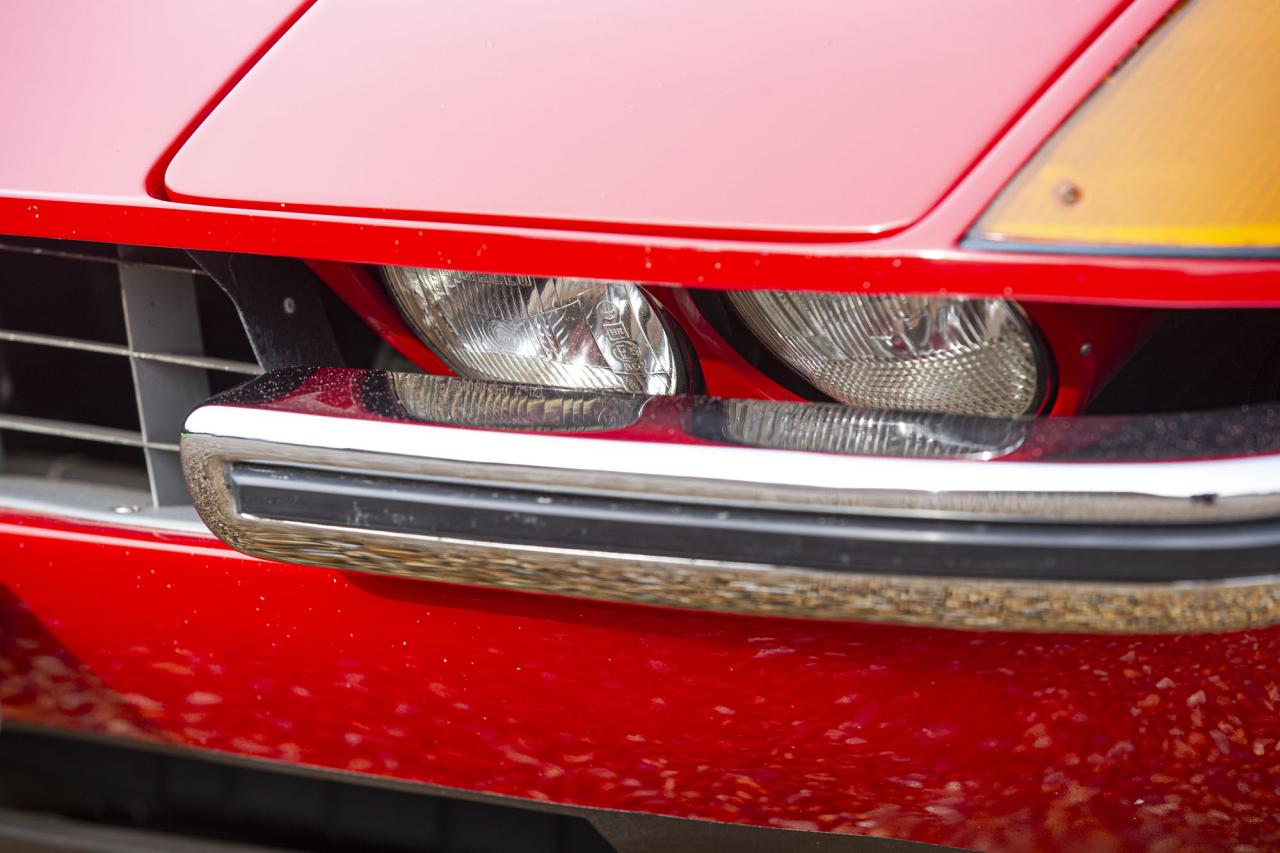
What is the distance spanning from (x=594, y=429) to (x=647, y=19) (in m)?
0.34

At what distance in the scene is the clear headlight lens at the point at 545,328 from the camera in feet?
3.40

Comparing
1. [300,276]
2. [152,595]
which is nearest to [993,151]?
[300,276]

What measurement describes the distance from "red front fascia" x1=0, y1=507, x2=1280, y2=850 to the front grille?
0.12m

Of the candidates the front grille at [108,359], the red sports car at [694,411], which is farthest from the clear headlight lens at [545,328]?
the front grille at [108,359]

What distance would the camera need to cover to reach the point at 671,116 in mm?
921

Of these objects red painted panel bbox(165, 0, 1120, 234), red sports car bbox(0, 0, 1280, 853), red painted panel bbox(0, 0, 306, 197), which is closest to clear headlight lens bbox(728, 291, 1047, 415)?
red sports car bbox(0, 0, 1280, 853)

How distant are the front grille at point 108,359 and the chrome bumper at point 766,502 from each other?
25 cm

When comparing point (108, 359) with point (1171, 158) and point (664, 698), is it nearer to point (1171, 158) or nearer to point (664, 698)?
point (664, 698)

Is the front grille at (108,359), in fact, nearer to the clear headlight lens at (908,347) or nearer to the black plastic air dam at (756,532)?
the black plastic air dam at (756,532)

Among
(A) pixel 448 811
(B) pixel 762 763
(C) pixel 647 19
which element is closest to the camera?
(C) pixel 647 19

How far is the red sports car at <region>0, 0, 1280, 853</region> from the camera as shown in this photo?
2.81 ft

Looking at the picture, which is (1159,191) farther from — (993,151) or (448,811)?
(448,811)

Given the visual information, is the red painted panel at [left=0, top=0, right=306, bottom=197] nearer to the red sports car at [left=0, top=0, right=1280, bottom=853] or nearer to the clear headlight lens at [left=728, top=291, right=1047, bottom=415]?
the red sports car at [left=0, top=0, right=1280, bottom=853]

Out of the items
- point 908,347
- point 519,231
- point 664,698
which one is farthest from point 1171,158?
point 664,698
